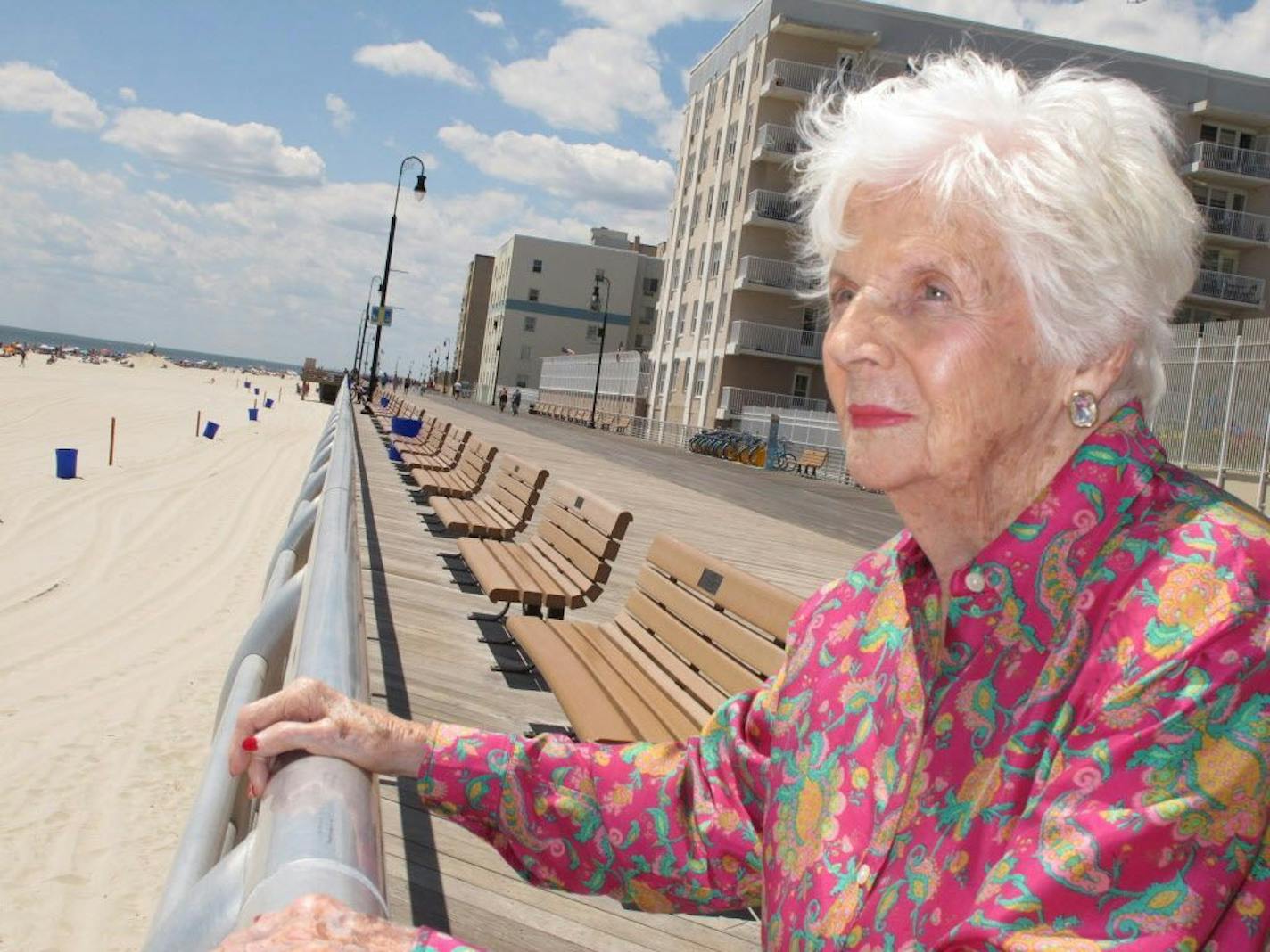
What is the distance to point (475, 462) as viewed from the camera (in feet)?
38.1

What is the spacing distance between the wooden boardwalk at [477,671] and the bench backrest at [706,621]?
673 millimetres

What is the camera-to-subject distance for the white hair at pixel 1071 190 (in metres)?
1.44

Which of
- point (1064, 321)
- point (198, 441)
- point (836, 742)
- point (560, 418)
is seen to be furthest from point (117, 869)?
point (560, 418)

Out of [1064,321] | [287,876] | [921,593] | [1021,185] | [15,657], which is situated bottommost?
[15,657]

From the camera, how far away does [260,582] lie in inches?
519

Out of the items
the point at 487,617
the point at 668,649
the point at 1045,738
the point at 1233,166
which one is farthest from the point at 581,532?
the point at 1233,166

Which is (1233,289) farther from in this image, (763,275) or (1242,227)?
(763,275)

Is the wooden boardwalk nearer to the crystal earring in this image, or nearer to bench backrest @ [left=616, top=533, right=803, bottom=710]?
bench backrest @ [left=616, top=533, right=803, bottom=710]

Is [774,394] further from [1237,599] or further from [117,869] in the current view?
[1237,599]

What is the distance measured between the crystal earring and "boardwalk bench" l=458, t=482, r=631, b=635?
440 cm

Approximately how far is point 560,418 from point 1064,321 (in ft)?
224

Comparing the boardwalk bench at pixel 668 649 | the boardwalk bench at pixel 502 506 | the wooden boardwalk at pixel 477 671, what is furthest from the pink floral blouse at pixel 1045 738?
the boardwalk bench at pixel 502 506

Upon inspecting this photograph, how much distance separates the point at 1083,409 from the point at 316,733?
40.7 inches

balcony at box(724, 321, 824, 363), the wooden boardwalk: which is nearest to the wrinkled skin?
the wooden boardwalk
